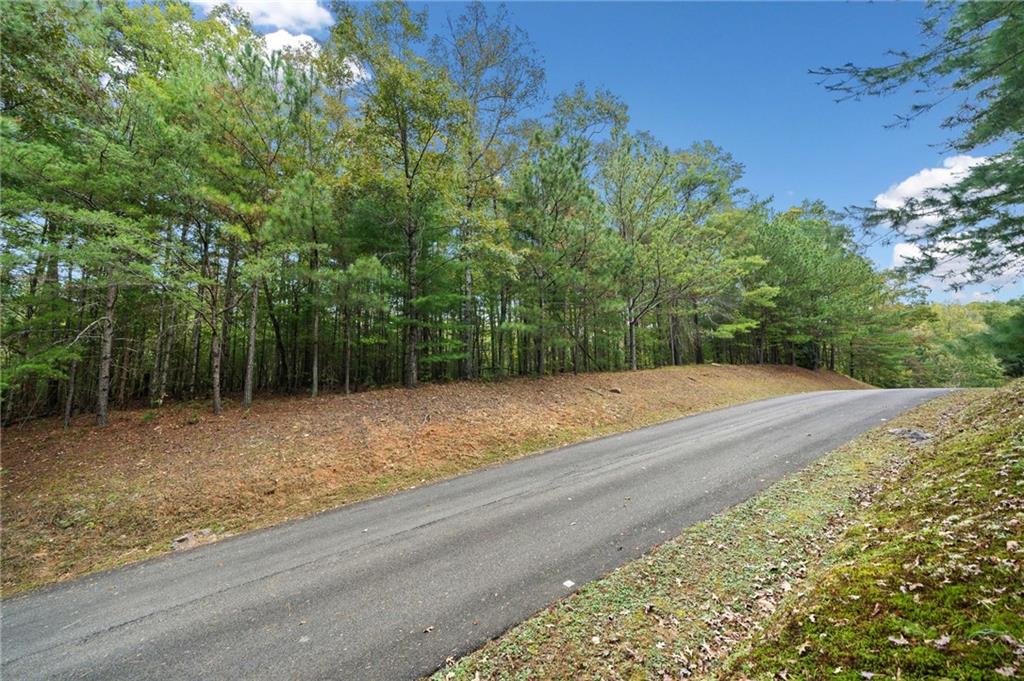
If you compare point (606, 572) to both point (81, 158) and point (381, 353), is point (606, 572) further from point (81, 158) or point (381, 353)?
point (381, 353)

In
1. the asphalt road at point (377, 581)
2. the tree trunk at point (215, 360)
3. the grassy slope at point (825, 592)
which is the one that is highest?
the tree trunk at point (215, 360)

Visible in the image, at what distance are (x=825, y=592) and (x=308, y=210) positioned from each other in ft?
35.2

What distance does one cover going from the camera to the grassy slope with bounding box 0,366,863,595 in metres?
5.49

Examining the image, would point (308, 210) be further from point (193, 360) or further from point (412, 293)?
point (193, 360)

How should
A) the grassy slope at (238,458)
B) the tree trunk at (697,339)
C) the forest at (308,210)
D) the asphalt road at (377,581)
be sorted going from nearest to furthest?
1. the asphalt road at (377,581)
2. the grassy slope at (238,458)
3. the forest at (308,210)
4. the tree trunk at (697,339)

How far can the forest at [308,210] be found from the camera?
24.7 feet

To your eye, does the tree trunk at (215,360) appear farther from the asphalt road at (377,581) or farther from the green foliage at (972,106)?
the green foliage at (972,106)

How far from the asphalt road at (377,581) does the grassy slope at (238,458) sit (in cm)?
83

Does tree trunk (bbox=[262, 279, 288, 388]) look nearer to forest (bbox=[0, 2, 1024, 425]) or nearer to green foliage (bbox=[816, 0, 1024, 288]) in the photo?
forest (bbox=[0, 2, 1024, 425])

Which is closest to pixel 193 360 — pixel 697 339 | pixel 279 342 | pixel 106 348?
pixel 279 342

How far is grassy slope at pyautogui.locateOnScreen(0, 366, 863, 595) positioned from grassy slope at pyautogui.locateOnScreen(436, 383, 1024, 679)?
14.9 feet

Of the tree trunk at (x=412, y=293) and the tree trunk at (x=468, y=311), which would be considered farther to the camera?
the tree trunk at (x=468, y=311)

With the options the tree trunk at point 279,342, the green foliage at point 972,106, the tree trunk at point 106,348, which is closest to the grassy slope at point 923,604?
the green foliage at point 972,106

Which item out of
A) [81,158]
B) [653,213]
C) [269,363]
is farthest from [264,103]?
[653,213]
